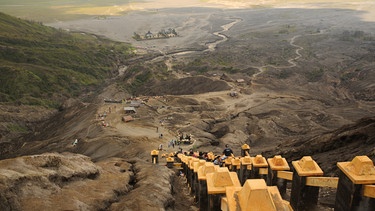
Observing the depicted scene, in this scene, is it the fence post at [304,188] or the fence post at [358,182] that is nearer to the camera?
the fence post at [358,182]

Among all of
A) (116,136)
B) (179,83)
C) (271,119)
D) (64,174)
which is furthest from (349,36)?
(64,174)

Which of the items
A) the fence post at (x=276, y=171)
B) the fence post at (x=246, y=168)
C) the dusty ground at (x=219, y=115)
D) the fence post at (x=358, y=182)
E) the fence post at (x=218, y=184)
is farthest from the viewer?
the dusty ground at (x=219, y=115)

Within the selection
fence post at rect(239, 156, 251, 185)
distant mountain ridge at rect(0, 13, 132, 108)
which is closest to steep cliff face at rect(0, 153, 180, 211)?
fence post at rect(239, 156, 251, 185)

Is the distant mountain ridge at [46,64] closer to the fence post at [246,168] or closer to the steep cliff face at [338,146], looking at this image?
the steep cliff face at [338,146]

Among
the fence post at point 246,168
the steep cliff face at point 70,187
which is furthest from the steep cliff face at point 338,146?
the steep cliff face at point 70,187

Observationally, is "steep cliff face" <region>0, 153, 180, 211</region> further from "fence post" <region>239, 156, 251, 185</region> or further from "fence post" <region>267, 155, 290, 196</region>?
"fence post" <region>267, 155, 290, 196</region>

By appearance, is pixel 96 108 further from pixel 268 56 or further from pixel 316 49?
pixel 316 49

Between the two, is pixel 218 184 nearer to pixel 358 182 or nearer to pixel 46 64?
pixel 358 182

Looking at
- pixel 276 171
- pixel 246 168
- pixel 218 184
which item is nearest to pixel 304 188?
pixel 276 171
